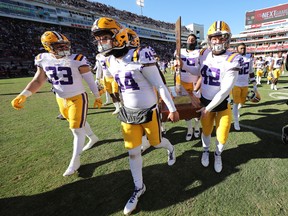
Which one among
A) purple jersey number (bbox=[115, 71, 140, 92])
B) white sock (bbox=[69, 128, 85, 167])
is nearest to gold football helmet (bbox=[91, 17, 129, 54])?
purple jersey number (bbox=[115, 71, 140, 92])

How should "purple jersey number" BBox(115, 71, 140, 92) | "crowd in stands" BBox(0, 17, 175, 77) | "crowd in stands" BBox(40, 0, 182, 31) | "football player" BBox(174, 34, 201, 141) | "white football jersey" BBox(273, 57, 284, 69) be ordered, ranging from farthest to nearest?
"crowd in stands" BBox(40, 0, 182, 31) < "crowd in stands" BBox(0, 17, 175, 77) < "white football jersey" BBox(273, 57, 284, 69) < "football player" BBox(174, 34, 201, 141) < "purple jersey number" BBox(115, 71, 140, 92)

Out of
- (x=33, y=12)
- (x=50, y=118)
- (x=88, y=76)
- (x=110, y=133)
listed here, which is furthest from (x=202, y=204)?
(x=33, y=12)

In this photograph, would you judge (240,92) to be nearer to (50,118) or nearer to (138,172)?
(138,172)

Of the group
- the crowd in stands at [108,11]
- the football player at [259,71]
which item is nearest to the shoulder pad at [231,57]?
the football player at [259,71]

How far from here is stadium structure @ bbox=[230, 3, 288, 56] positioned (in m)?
57.6

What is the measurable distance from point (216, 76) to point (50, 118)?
5.43 m

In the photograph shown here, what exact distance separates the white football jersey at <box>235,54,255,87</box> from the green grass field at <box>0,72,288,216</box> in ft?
3.75

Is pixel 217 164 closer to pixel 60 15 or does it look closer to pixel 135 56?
pixel 135 56

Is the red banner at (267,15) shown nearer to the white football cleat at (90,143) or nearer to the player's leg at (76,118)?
the white football cleat at (90,143)

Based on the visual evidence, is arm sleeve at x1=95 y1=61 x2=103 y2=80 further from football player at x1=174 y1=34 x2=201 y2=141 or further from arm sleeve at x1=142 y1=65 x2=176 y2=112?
arm sleeve at x1=142 y1=65 x2=176 y2=112

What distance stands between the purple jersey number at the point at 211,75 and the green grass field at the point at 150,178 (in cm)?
142

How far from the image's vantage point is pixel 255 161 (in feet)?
10.3

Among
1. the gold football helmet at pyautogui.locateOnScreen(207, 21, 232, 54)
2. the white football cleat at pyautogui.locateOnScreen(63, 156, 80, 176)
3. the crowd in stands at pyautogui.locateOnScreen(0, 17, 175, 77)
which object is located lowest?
the white football cleat at pyautogui.locateOnScreen(63, 156, 80, 176)

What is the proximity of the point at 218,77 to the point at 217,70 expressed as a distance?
0.10 meters
